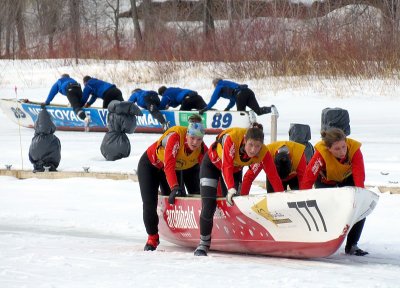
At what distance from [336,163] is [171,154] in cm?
171

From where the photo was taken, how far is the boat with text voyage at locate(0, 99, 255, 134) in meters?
23.2

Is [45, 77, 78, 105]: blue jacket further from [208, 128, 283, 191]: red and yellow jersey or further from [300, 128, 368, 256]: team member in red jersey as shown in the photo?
[300, 128, 368, 256]: team member in red jersey

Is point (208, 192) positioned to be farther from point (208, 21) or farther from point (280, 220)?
point (208, 21)

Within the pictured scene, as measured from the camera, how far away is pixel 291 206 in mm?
9164

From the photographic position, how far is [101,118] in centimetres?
2439

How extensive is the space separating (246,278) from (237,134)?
1.91 meters

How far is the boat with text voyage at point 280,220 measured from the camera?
888 centimetres

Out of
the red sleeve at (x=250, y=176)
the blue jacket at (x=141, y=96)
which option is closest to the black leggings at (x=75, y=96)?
the blue jacket at (x=141, y=96)

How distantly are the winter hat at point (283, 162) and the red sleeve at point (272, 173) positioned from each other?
1.19 ft

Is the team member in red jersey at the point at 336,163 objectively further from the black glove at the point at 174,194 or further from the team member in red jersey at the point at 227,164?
the black glove at the point at 174,194

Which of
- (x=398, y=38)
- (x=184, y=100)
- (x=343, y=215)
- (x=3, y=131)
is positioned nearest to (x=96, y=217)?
(x=343, y=215)

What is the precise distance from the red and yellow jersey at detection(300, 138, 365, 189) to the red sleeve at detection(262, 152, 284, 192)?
29 centimetres

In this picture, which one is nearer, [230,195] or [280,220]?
[280,220]

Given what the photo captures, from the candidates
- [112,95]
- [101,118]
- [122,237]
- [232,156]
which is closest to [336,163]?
[232,156]
